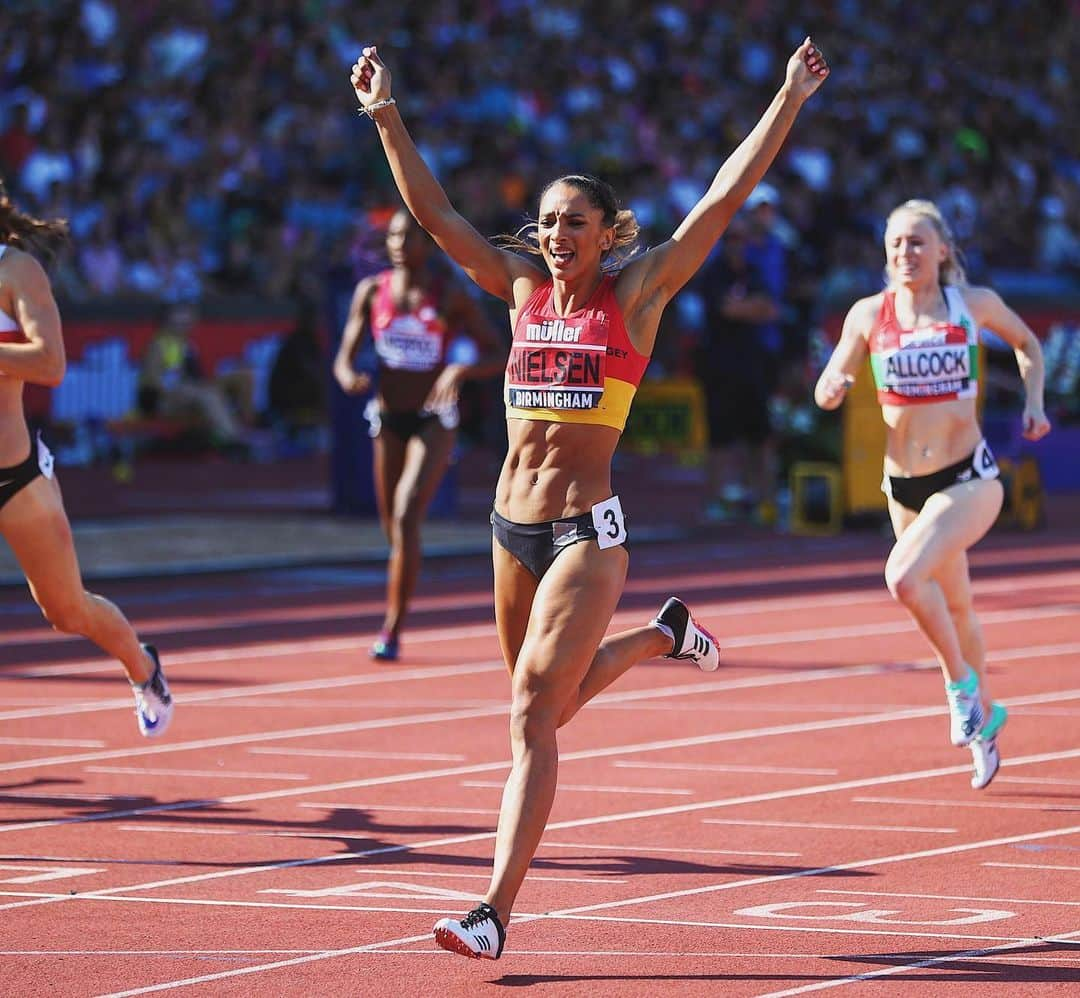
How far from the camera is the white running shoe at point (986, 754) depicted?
8477 millimetres

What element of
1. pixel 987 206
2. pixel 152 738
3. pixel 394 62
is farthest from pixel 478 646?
pixel 987 206

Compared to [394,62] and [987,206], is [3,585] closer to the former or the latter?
[394,62]

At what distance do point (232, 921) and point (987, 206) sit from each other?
28463 mm

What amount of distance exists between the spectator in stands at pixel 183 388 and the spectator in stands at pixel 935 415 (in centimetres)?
1458

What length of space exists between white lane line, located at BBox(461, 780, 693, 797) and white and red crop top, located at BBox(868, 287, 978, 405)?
184cm

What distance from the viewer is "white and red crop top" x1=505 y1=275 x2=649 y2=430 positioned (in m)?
6.37

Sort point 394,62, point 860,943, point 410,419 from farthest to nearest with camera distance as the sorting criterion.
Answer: point 394,62, point 410,419, point 860,943

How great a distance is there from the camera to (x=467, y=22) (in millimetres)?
30391

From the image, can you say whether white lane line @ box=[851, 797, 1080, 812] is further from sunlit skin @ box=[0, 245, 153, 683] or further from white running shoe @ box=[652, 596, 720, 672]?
sunlit skin @ box=[0, 245, 153, 683]

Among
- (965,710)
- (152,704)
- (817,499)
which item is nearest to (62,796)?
(152,704)

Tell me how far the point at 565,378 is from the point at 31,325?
2.34 metres

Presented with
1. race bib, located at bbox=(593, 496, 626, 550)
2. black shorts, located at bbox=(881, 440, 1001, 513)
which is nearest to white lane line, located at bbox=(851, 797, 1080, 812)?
black shorts, located at bbox=(881, 440, 1001, 513)

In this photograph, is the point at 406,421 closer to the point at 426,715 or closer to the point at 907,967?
the point at 426,715

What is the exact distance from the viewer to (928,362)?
8.95 m
